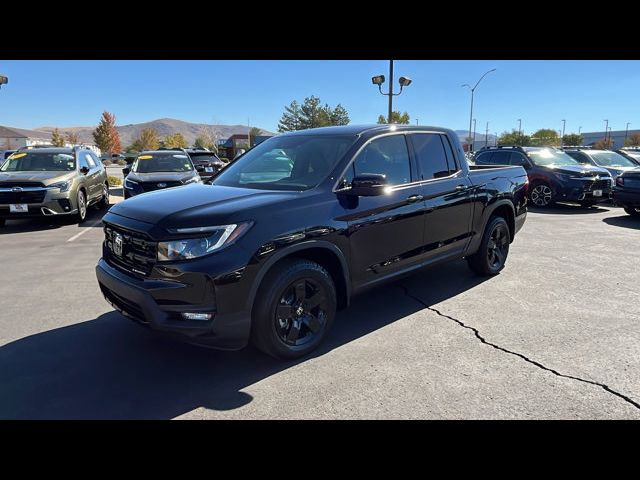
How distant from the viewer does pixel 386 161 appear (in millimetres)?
4074

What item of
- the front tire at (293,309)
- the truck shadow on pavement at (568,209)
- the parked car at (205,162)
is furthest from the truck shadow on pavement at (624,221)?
the parked car at (205,162)

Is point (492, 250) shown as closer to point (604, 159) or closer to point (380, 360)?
point (380, 360)

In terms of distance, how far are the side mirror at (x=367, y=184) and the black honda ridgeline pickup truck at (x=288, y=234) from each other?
0.04 feet

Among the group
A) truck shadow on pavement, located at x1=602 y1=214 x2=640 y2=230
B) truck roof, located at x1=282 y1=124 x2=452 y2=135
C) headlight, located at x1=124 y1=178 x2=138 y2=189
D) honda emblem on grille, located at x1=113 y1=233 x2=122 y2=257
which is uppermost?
truck roof, located at x1=282 y1=124 x2=452 y2=135

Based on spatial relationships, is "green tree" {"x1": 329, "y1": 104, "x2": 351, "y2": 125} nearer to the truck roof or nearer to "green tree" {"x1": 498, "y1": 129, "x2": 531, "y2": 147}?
"green tree" {"x1": 498, "y1": 129, "x2": 531, "y2": 147}

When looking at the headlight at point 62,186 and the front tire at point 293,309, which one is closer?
the front tire at point 293,309

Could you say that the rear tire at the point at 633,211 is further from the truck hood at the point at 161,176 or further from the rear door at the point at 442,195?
the truck hood at the point at 161,176

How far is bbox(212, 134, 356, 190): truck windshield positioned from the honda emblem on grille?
3.58ft

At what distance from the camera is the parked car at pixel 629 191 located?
32.7 ft

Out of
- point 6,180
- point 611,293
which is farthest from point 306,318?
point 6,180

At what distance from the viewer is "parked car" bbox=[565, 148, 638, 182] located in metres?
13.8

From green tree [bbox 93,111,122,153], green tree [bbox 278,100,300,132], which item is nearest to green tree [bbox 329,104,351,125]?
green tree [bbox 278,100,300,132]
